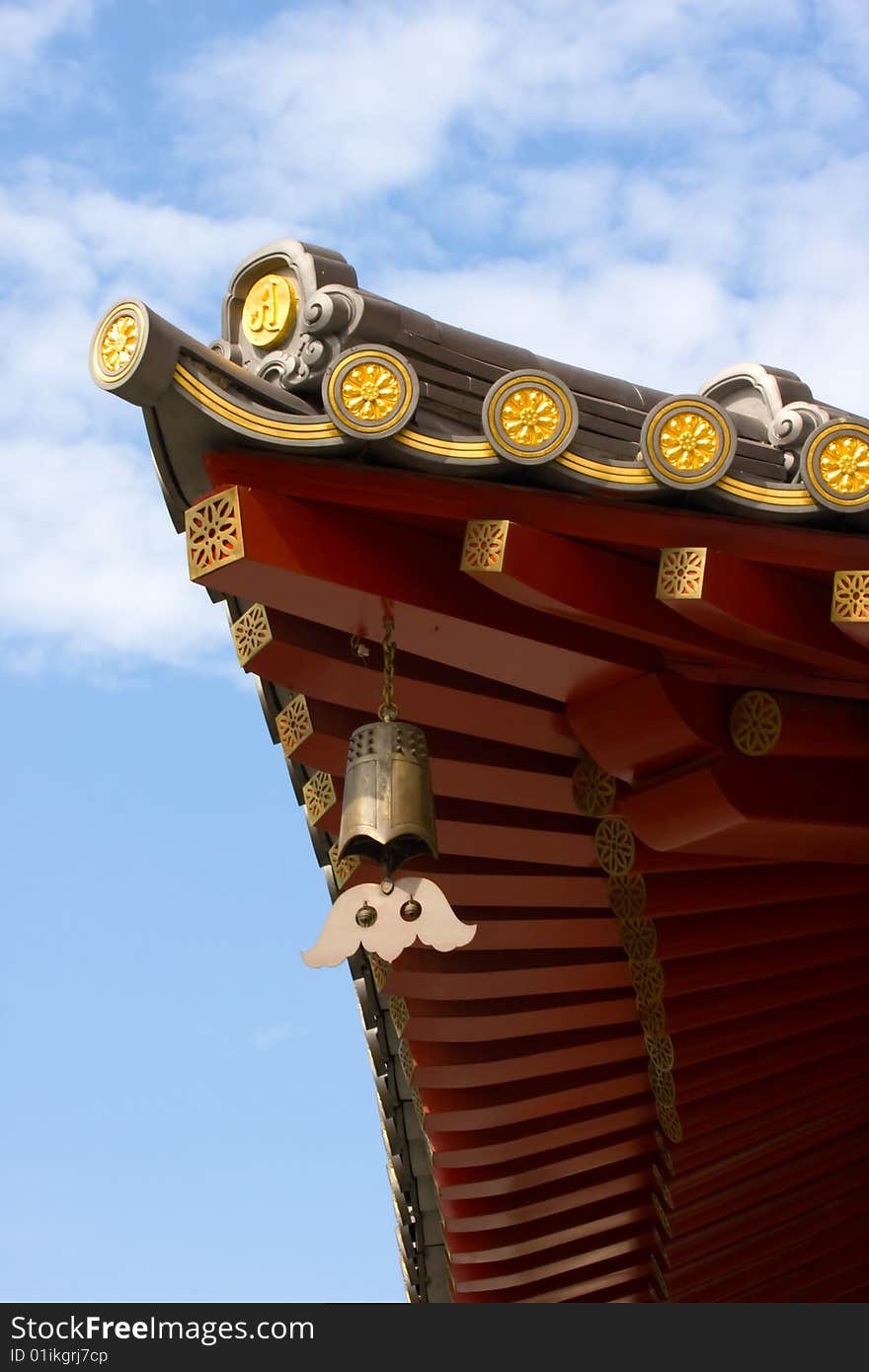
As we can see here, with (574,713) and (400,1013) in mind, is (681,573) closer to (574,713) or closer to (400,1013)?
(574,713)

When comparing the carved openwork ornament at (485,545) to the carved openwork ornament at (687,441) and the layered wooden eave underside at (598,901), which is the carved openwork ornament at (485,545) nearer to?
the layered wooden eave underside at (598,901)

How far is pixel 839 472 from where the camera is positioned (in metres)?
4.33

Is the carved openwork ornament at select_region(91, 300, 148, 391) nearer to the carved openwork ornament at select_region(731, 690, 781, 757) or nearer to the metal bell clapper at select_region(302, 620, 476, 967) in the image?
the metal bell clapper at select_region(302, 620, 476, 967)

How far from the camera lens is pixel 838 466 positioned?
4.34 m

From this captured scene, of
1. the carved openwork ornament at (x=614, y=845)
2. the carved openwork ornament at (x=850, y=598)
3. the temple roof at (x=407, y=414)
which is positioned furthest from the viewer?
the carved openwork ornament at (x=614, y=845)

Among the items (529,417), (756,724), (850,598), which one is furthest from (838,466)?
(756,724)

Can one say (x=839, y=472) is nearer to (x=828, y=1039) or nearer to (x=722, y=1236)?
A: (x=828, y=1039)

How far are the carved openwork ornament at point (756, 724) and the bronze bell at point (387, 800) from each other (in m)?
1.19

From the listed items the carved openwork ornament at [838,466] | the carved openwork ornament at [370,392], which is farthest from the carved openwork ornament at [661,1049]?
the carved openwork ornament at [370,392]

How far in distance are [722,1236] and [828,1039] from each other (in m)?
1.30

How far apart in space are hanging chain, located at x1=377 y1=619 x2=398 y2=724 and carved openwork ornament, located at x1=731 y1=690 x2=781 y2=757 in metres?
1.17

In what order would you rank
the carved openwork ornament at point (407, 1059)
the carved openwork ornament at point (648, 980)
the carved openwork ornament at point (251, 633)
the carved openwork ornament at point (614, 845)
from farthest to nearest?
1. the carved openwork ornament at point (407, 1059)
2. the carved openwork ornament at point (648, 980)
3. the carved openwork ornament at point (614, 845)
4. the carved openwork ornament at point (251, 633)

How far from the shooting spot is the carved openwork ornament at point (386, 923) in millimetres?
4105

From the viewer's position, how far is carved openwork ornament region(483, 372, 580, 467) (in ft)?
13.5
